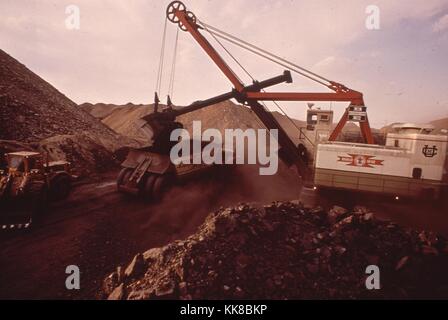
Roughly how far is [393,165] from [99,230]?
32.6ft

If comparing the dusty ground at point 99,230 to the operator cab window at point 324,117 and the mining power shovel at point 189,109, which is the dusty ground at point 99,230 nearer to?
the mining power shovel at point 189,109

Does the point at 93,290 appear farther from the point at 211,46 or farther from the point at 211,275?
the point at 211,46

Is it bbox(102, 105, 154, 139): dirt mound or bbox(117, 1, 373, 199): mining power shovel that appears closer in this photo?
bbox(117, 1, 373, 199): mining power shovel

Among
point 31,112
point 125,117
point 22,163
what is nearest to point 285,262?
point 22,163

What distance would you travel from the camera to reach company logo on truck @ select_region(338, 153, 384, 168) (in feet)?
29.2

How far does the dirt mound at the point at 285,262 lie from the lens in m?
5.13

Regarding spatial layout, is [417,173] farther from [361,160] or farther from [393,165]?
[361,160]

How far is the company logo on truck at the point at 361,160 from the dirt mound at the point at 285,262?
2.57 metres

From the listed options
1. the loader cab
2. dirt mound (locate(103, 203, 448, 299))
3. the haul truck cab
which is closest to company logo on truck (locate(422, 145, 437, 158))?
the haul truck cab

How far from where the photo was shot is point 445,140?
8281 mm

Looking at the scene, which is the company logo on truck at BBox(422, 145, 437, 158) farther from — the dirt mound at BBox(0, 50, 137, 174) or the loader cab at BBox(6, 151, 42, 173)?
the dirt mound at BBox(0, 50, 137, 174)

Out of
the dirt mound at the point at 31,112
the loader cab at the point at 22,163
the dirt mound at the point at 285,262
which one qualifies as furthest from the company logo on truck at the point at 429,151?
the dirt mound at the point at 31,112

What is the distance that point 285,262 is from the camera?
571 centimetres

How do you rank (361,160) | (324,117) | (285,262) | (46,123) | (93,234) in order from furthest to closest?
1. (46,123)
2. (324,117)
3. (361,160)
4. (93,234)
5. (285,262)
